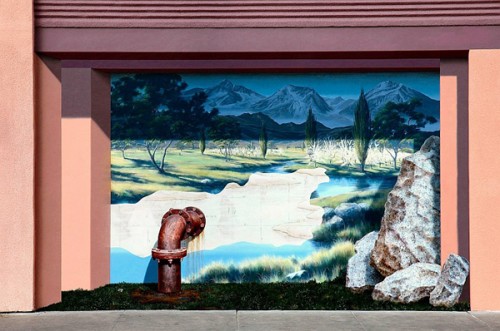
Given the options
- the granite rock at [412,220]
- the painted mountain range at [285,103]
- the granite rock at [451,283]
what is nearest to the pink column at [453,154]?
the granite rock at [412,220]

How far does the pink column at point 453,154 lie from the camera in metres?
10.8

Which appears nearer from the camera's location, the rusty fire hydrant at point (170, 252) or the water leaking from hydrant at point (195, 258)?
the rusty fire hydrant at point (170, 252)

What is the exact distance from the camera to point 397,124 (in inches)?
504

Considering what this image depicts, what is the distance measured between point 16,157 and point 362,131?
6.13 metres

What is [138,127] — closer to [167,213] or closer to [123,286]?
[167,213]

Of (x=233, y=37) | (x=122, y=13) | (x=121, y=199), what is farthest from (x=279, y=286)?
(x=122, y=13)

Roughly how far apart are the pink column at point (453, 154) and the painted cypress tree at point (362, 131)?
202cm

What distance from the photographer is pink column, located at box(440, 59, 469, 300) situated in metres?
10.8

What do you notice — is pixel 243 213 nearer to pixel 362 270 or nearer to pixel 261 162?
pixel 261 162

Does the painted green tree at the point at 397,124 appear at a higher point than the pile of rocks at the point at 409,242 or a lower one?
higher

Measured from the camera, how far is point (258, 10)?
10.1 meters

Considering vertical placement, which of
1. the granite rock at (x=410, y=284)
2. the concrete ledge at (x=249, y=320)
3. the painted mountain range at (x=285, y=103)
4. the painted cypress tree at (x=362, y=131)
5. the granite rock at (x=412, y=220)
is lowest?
the concrete ledge at (x=249, y=320)

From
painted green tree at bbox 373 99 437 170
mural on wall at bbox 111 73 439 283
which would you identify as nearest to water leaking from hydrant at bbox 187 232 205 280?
mural on wall at bbox 111 73 439 283

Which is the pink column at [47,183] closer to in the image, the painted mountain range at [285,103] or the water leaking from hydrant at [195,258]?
the water leaking from hydrant at [195,258]
